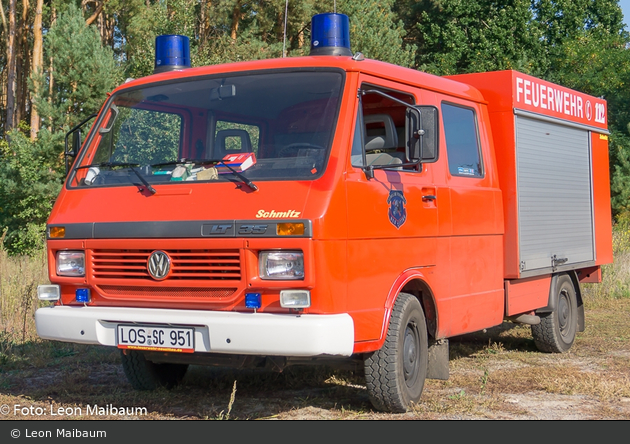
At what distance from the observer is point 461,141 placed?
657 cm

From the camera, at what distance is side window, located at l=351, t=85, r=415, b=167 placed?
214 inches

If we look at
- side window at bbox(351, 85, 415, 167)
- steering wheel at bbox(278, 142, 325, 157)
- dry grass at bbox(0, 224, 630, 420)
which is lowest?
dry grass at bbox(0, 224, 630, 420)

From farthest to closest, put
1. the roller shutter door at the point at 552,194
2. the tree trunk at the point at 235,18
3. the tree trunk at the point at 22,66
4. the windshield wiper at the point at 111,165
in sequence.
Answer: the tree trunk at the point at 22,66, the tree trunk at the point at 235,18, the roller shutter door at the point at 552,194, the windshield wiper at the point at 111,165

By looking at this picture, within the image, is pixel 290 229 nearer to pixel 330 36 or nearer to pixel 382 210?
pixel 382 210

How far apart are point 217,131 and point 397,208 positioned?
57.6 inches

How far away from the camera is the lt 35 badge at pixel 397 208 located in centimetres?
543

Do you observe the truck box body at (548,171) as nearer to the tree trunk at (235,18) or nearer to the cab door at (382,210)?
the cab door at (382,210)

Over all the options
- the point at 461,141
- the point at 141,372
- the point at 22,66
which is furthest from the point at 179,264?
the point at 22,66

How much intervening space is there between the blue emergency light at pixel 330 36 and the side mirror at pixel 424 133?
777 millimetres

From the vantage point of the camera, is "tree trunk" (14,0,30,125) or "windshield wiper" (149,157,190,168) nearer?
"windshield wiper" (149,157,190,168)

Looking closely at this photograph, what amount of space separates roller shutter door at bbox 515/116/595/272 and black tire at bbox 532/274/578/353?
1.15ft

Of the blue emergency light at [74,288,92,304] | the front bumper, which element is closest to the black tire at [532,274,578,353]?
the front bumper

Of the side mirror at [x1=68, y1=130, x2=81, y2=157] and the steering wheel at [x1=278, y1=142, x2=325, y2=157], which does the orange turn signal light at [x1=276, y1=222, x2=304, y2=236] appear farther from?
the side mirror at [x1=68, y1=130, x2=81, y2=157]

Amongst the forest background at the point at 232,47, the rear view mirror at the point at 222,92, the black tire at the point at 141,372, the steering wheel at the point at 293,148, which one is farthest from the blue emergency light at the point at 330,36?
the forest background at the point at 232,47
